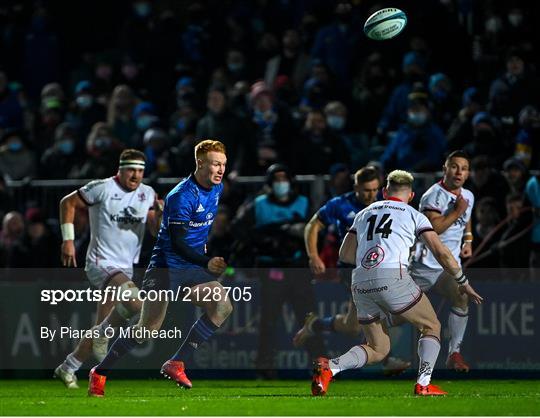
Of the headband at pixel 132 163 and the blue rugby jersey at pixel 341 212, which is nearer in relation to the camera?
the headband at pixel 132 163

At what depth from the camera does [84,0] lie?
25484 mm

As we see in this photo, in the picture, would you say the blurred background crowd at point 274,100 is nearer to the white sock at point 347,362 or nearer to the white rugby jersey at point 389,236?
the white rugby jersey at point 389,236

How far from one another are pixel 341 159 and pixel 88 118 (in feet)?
15.1

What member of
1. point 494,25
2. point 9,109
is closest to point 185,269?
point 494,25

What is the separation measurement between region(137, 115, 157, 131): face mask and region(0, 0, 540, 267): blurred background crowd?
→ 0.02 meters

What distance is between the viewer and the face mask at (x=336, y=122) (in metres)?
20.0

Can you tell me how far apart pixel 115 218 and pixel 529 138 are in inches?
225

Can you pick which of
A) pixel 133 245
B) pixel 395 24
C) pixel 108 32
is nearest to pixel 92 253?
pixel 133 245

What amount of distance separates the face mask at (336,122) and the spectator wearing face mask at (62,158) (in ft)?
11.8

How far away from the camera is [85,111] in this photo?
22.0 m

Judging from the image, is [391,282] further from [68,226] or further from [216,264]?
[68,226]

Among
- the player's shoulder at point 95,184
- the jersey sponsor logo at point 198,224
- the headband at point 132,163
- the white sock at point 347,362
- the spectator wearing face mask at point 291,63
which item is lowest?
the white sock at point 347,362

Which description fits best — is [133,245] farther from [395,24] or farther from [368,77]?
[368,77]

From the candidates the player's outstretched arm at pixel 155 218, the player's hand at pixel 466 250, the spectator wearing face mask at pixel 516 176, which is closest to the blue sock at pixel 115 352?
the player's outstretched arm at pixel 155 218
